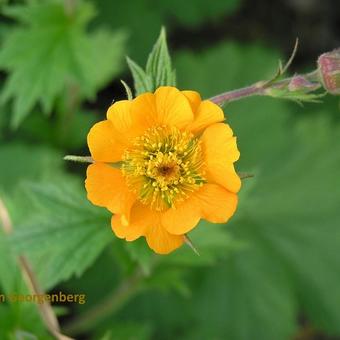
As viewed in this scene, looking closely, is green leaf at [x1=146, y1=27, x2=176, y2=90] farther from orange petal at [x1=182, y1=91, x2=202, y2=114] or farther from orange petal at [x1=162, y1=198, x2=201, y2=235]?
orange petal at [x1=162, y1=198, x2=201, y2=235]

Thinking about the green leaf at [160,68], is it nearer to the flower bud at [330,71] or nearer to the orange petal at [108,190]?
the orange petal at [108,190]

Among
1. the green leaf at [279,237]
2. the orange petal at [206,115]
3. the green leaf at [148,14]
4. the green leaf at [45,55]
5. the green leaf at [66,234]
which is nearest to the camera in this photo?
the orange petal at [206,115]

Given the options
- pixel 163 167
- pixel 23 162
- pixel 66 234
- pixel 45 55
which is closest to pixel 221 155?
pixel 163 167

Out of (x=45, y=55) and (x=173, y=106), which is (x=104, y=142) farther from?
(x=45, y=55)

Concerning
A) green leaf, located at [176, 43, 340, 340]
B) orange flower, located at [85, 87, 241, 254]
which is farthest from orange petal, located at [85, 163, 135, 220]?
green leaf, located at [176, 43, 340, 340]

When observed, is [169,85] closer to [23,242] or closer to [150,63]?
[150,63]

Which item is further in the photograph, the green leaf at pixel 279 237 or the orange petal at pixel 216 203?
the green leaf at pixel 279 237

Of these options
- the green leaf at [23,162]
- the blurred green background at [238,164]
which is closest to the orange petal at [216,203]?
the blurred green background at [238,164]

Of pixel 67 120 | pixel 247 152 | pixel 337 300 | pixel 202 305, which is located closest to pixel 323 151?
pixel 247 152
